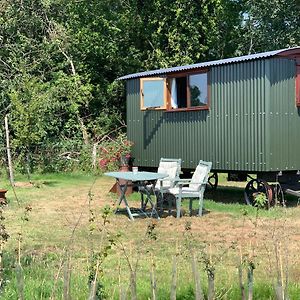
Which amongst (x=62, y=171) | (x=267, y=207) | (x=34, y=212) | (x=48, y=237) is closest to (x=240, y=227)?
(x=267, y=207)

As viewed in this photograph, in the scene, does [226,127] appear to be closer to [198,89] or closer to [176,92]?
[198,89]

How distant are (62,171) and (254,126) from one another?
8.19 m

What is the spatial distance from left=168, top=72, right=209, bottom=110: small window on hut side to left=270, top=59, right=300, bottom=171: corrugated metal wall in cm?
153

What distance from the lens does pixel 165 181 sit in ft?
31.6

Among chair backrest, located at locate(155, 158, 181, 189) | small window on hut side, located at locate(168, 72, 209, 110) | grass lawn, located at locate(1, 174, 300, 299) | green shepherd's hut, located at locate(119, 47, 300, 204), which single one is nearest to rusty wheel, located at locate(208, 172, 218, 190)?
grass lawn, located at locate(1, 174, 300, 299)

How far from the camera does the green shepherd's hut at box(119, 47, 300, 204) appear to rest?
9.73 meters

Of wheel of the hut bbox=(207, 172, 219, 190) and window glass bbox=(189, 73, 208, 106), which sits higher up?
window glass bbox=(189, 73, 208, 106)

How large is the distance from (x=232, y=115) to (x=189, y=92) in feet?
4.10

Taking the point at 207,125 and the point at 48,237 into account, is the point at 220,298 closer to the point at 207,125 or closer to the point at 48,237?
the point at 48,237

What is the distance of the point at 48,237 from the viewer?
6.75 meters

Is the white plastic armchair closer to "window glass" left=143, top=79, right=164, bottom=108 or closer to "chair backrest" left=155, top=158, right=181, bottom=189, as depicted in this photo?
"chair backrest" left=155, top=158, right=181, bottom=189

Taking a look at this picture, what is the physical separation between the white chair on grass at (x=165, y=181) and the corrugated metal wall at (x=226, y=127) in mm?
1123

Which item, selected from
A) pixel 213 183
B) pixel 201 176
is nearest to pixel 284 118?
pixel 201 176

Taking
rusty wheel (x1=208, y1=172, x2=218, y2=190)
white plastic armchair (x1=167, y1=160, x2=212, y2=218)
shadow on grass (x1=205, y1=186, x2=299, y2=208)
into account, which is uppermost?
white plastic armchair (x1=167, y1=160, x2=212, y2=218)
